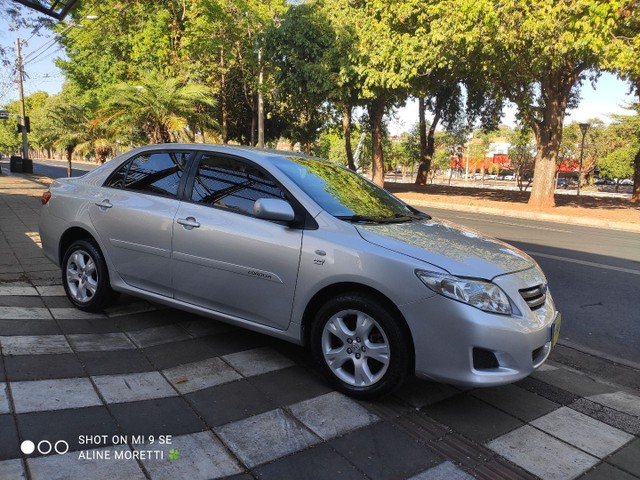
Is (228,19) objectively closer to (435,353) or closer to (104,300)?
(104,300)

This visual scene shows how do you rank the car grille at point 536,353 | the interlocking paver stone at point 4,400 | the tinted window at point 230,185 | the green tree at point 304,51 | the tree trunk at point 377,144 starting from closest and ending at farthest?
the interlocking paver stone at point 4,400
the car grille at point 536,353
the tinted window at point 230,185
the green tree at point 304,51
the tree trunk at point 377,144

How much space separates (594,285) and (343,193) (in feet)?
14.8

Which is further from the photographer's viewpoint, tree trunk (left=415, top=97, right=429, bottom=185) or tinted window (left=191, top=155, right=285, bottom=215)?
tree trunk (left=415, top=97, right=429, bottom=185)

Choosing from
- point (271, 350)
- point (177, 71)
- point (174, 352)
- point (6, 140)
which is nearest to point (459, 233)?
point (271, 350)

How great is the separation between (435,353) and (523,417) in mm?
762

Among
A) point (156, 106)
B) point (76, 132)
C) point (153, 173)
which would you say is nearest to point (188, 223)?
point (153, 173)

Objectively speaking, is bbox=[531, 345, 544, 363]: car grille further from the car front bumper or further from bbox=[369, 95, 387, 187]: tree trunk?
bbox=[369, 95, 387, 187]: tree trunk

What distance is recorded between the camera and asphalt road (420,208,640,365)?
4734mm

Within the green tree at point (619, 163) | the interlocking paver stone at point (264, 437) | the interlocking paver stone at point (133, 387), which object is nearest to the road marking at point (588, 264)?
the interlocking paver stone at point (264, 437)

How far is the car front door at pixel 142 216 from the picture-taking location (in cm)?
398

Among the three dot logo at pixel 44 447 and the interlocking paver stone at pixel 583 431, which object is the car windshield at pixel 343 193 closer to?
the interlocking paver stone at pixel 583 431

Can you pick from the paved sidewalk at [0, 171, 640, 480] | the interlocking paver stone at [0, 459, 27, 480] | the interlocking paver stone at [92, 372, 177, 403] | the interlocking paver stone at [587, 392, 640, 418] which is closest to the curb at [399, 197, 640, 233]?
the paved sidewalk at [0, 171, 640, 480]

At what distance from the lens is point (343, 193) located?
152 inches

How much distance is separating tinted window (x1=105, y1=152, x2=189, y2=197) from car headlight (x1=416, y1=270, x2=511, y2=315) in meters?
2.21
